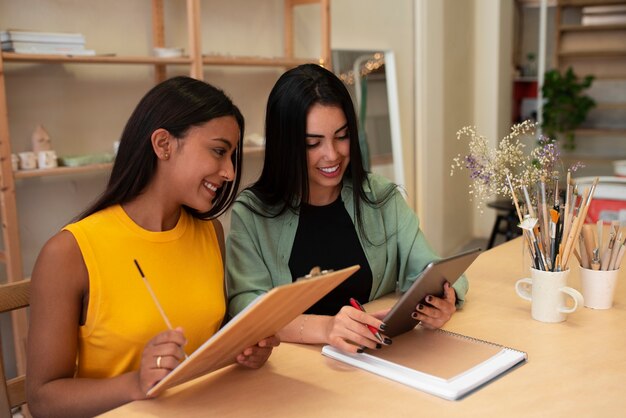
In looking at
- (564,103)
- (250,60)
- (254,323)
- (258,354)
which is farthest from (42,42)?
(564,103)

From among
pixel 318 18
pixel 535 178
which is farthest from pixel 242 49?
pixel 535 178

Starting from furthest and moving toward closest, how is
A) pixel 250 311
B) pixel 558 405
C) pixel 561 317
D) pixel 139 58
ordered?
pixel 139 58 → pixel 561 317 → pixel 558 405 → pixel 250 311

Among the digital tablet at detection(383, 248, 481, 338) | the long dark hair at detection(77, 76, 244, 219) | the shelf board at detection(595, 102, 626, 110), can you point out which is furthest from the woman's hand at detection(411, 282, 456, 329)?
the shelf board at detection(595, 102, 626, 110)

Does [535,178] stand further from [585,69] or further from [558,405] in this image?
[585,69]

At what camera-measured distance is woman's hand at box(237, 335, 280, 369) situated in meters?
1.23

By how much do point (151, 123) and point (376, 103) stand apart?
3211mm

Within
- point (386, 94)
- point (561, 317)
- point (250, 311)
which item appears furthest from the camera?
point (386, 94)

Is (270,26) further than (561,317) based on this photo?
Yes

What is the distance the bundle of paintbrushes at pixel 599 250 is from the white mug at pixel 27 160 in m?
1.90

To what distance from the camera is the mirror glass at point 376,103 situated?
412 cm

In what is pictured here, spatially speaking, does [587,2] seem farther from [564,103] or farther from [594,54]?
[564,103]

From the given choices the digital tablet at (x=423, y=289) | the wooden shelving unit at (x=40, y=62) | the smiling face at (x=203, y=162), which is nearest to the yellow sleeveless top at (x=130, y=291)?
the smiling face at (x=203, y=162)

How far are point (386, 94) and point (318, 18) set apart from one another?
0.88 meters

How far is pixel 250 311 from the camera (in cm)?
96
